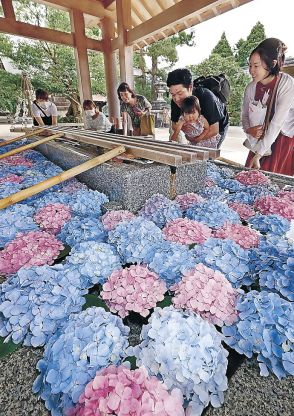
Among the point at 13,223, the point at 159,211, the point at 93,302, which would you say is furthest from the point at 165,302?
the point at 13,223

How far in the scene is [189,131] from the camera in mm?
2895

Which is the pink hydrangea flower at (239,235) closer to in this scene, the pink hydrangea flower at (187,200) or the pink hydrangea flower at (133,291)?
the pink hydrangea flower at (187,200)

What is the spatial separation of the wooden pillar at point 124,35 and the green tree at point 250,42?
67.4 feet

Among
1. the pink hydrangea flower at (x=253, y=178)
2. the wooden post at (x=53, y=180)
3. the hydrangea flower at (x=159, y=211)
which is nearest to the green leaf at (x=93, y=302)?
the hydrangea flower at (x=159, y=211)

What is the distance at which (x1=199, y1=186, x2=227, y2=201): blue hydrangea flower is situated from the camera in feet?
6.78

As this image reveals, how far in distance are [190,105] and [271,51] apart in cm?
83

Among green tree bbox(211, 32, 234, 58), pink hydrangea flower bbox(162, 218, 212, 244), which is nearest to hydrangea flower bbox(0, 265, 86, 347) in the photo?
pink hydrangea flower bbox(162, 218, 212, 244)

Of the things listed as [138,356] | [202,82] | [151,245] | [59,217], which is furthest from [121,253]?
[202,82]

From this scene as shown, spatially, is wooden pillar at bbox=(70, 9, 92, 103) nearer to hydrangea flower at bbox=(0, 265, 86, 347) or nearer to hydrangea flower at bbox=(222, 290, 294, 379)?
hydrangea flower at bbox=(0, 265, 86, 347)

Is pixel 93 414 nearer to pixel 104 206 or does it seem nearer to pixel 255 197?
pixel 104 206

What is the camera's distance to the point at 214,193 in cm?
211

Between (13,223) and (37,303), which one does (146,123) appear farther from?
(37,303)

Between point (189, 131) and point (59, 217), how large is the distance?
6.43 ft

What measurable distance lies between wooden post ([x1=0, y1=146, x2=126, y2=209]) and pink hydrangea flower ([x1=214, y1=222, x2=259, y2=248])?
3.70ft
